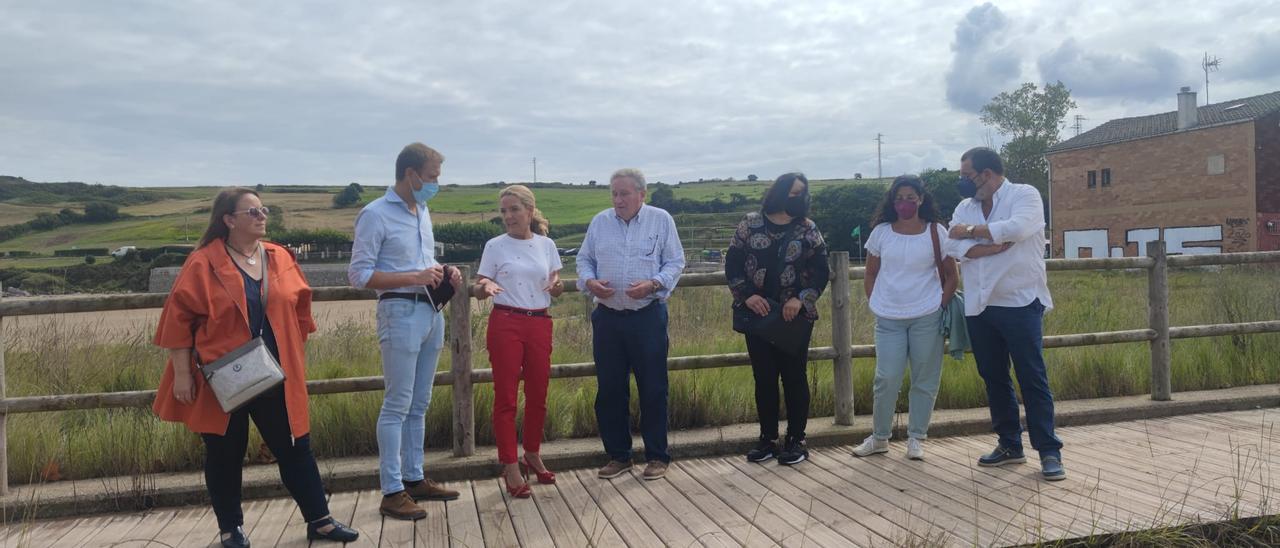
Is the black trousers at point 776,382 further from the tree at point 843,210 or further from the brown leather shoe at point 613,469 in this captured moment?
the tree at point 843,210

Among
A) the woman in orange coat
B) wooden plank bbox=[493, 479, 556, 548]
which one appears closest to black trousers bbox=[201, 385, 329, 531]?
the woman in orange coat

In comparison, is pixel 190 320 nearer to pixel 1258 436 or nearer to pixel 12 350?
pixel 12 350

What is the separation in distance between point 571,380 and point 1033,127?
187ft

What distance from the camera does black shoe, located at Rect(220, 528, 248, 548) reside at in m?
3.58

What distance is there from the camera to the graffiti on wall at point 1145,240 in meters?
37.4

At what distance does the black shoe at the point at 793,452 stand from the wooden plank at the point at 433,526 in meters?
1.92

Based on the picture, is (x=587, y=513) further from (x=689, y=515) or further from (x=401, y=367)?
(x=401, y=367)

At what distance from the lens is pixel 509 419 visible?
14.2 feet

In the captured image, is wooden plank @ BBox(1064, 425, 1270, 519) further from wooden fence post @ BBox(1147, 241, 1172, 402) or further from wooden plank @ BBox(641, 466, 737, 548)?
wooden plank @ BBox(641, 466, 737, 548)

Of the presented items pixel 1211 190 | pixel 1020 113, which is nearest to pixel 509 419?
pixel 1211 190

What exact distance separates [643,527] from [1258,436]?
4006 millimetres

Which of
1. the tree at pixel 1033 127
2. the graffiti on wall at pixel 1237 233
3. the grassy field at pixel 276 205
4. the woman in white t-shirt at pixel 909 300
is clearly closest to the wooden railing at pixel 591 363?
the woman in white t-shirt at pixel 909 300

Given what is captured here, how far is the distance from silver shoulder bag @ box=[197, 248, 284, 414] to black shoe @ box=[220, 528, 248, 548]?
603 millimetres

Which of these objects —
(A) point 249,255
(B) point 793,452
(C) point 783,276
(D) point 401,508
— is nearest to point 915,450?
(B) point 793,452
